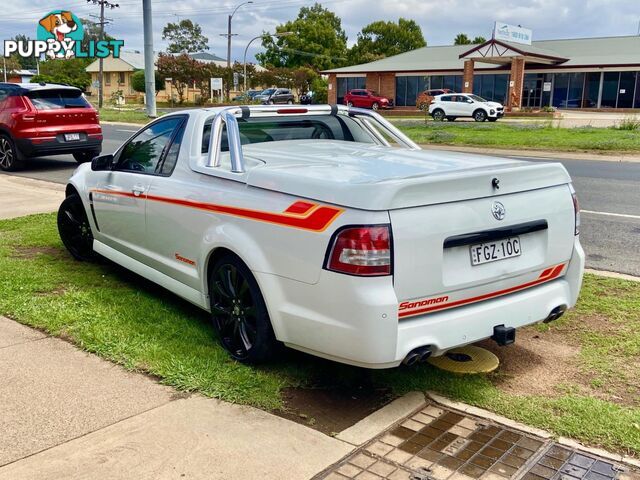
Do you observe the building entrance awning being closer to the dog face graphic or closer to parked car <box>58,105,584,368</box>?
the dog face graphic

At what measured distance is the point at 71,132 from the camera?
568 inches

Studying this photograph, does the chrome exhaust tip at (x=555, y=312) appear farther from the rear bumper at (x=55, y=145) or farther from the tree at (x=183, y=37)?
the tree at (x=183, y=37)

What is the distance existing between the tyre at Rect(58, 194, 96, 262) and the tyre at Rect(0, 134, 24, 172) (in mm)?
8515

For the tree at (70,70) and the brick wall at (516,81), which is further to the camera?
the tree at (70,70)

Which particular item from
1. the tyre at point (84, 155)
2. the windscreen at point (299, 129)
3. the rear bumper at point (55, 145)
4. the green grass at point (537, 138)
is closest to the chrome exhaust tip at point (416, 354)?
the windscreen at point (299, 129)

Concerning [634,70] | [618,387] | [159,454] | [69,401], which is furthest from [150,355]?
[634,70]

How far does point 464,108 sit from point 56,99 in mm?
25288

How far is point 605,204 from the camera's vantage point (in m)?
10.3

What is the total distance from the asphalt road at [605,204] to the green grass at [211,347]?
4.26ft

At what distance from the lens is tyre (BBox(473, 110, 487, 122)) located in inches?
1383

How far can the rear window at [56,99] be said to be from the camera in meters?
14.1

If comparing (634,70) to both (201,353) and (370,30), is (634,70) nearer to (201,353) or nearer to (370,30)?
(201,353)

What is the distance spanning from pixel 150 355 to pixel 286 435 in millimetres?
1282

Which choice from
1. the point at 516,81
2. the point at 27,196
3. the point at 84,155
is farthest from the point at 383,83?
the point at 27,196
